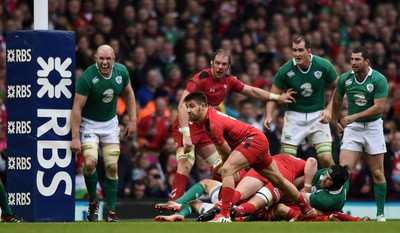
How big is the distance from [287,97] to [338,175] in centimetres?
200

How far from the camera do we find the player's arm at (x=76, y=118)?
15.9 meters

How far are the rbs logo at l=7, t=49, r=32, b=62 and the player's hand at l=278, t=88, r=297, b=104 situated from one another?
13.5 ft

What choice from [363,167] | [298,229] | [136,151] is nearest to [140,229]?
[298,229]

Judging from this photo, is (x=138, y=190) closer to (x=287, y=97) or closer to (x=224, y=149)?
(x=287, y=97)

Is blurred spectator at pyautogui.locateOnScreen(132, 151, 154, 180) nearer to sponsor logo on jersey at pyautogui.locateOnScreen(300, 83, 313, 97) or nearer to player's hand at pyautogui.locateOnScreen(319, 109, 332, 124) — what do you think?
sponsor logo on jersey at pyautogui.locateOnScreen(300, 83, 313, 97)

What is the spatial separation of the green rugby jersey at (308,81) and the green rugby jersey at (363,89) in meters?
0.74

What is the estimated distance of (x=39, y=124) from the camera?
15695 millimetres

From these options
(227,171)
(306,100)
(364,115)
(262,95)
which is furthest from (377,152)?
(227,171)

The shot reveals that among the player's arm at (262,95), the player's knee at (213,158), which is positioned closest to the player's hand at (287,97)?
the player's arm at (262,95)

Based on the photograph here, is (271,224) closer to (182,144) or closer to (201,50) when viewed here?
(182,144)

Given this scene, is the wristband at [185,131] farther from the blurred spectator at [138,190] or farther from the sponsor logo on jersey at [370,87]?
the blurred spectator at [138,190]

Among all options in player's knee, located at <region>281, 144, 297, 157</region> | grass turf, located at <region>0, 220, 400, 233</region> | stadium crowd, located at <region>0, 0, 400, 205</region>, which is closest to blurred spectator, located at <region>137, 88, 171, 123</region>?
stadium crowd, located at <region>0, 0, 400, 205</region>

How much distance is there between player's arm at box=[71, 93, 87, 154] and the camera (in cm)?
1590

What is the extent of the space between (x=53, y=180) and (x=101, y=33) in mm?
7104
